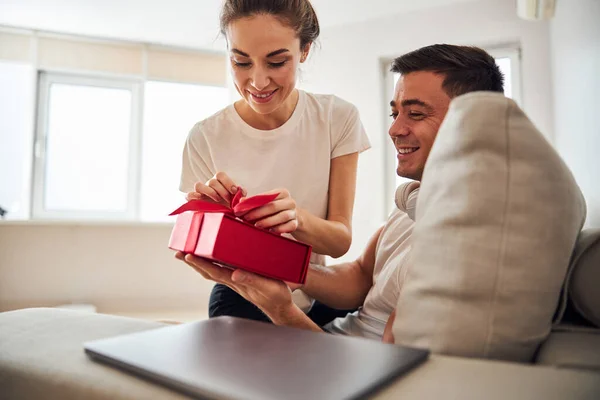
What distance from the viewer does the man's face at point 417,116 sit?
1130 mm

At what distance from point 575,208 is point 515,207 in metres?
0.10

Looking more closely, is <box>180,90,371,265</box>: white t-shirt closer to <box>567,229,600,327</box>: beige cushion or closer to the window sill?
<box>567,229,600,327</box>: beige cushion

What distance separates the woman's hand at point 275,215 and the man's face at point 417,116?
1.38ft

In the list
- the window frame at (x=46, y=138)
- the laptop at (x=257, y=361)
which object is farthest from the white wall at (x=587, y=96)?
the window frame at (x=46, y=138)

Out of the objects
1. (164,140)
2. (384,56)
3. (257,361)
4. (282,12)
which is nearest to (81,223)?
(164,140)

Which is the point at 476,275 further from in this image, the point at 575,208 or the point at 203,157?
the point at 203,157

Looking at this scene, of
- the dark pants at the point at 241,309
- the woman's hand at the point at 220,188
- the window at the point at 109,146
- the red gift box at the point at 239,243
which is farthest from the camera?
the window at the point at 109,146

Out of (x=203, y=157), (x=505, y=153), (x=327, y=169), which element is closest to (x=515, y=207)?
(x=505, y=153)

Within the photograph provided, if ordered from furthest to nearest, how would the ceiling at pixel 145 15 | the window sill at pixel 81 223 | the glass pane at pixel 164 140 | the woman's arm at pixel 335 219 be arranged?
the glass pane at pixel 164 140 < the ceiling at pixel 145 15 < the window sill at pixel 81 223 < the woman's arm at pixel 335 219

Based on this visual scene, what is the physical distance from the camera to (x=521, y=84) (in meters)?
3.48

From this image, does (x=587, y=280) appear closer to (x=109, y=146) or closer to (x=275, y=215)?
(x=275, y=215)

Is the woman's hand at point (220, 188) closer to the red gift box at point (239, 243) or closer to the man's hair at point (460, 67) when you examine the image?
the red gift box at point (239, 243)

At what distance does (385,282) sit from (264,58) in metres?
0.65

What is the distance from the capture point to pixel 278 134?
54.6 inches
